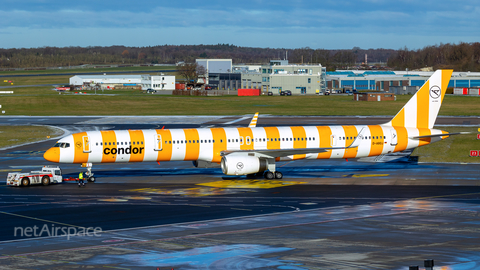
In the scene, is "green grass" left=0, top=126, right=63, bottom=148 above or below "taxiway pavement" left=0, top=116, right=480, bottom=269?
above

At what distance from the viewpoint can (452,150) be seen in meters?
64.9

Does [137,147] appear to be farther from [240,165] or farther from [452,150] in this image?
[452,150]

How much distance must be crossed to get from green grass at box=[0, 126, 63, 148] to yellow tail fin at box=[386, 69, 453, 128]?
5239 centimetres

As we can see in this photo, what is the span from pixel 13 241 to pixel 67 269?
669cm

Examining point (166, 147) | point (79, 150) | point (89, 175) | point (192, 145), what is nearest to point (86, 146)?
point (79, 150)

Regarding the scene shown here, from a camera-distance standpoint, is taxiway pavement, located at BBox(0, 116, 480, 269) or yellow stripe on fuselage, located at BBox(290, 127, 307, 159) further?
yellow stripe on fuselage, located at BBox(290, 127, 307, 159)

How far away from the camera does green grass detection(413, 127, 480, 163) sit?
60.1 metres

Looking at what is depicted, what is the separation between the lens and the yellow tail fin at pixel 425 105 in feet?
172

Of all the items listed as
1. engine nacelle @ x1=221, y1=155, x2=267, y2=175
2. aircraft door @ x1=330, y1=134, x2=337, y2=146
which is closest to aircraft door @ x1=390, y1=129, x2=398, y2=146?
aircraft door @ x1=330, y1=134, x2=337, y2=146

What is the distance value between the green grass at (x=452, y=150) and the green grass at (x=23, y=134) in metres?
53.4

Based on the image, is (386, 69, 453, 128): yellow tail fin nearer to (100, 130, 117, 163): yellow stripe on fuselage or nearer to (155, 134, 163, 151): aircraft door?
(155, 134, 163, 151): aircraft door

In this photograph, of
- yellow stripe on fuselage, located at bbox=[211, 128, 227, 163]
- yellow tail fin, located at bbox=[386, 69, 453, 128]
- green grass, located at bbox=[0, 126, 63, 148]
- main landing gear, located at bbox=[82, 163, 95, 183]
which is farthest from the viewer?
green grass, located at bbox=[0, 126, 63, 148]

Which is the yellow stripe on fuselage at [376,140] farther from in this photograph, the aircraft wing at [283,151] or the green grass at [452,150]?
the green grass at [452,150]

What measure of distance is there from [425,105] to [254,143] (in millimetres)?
17160
